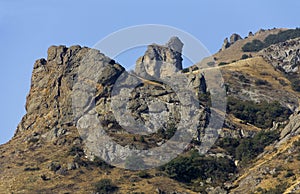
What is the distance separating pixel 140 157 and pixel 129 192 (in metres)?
18.7

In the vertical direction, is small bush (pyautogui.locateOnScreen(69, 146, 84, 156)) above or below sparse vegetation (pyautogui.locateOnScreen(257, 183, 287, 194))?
above

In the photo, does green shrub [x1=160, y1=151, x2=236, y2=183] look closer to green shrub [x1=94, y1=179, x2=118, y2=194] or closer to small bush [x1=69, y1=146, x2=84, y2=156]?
green shrub [x1=94, y1=179, x2=118, y2=194]

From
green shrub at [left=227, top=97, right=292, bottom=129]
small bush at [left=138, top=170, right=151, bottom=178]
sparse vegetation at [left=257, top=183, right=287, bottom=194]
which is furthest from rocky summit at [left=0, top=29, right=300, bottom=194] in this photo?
green shrub at [left=227, top=97, right=292, bottom=129]

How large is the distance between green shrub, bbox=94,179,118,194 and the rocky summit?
0.96 feet

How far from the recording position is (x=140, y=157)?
14700 centimetres

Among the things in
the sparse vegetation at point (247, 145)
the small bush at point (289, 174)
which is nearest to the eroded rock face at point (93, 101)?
the sparse vegetation at point (247, 145)

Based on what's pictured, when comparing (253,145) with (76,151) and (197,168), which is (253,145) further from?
(76,151)

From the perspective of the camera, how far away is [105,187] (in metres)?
130

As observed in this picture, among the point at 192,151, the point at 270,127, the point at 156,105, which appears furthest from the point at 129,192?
the point at 270,127

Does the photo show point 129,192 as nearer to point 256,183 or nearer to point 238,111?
point 256,183

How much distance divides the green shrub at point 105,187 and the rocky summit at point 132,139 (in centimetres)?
29

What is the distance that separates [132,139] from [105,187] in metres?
25.4

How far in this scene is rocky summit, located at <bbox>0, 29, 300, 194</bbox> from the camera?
13438 cm

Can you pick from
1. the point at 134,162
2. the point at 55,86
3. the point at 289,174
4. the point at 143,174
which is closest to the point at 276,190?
the point at 289,174
